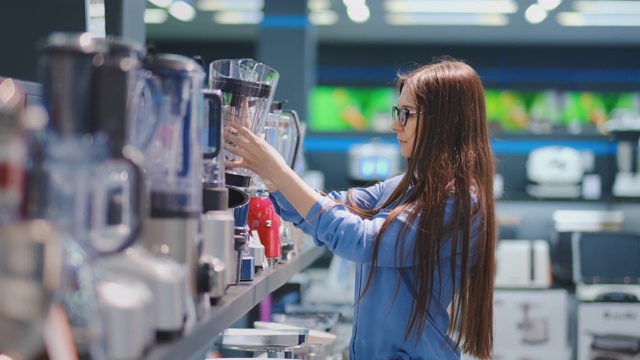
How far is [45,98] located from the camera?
104 centimetres

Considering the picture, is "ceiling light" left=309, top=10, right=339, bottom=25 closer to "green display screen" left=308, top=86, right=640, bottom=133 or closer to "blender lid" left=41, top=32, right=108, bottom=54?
"green display screen" left=308, top=86, right=640, bottom=133

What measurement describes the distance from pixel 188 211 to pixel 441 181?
1.05 meters

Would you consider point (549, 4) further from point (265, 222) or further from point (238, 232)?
point (238, 232)

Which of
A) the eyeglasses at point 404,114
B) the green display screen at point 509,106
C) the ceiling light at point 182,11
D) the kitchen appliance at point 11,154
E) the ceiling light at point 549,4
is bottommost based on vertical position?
the kitchen appliance at point 11,154

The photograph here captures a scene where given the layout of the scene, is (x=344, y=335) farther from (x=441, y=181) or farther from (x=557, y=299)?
(x=441, y=181)

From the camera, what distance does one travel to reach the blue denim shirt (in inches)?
82.2

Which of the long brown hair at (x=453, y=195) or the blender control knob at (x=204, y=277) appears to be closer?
the blender control knob at (x=204, y=277)

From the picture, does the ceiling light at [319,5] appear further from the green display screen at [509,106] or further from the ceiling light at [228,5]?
the green display screen at [509,106]

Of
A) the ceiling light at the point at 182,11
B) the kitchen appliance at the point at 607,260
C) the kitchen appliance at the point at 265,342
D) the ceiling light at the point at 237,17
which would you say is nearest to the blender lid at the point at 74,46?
the kitchen appliance at the point at 265,342

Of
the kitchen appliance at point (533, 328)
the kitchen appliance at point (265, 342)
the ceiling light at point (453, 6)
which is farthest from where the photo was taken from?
the ceiling light at point (453, 6)

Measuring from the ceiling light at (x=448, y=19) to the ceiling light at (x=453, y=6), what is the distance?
311mm

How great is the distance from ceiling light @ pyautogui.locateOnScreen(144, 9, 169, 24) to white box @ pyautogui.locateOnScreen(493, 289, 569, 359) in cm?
551

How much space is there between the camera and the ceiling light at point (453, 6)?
337 inches

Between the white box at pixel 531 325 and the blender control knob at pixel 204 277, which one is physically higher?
the blender control knob at pixel 204 277
